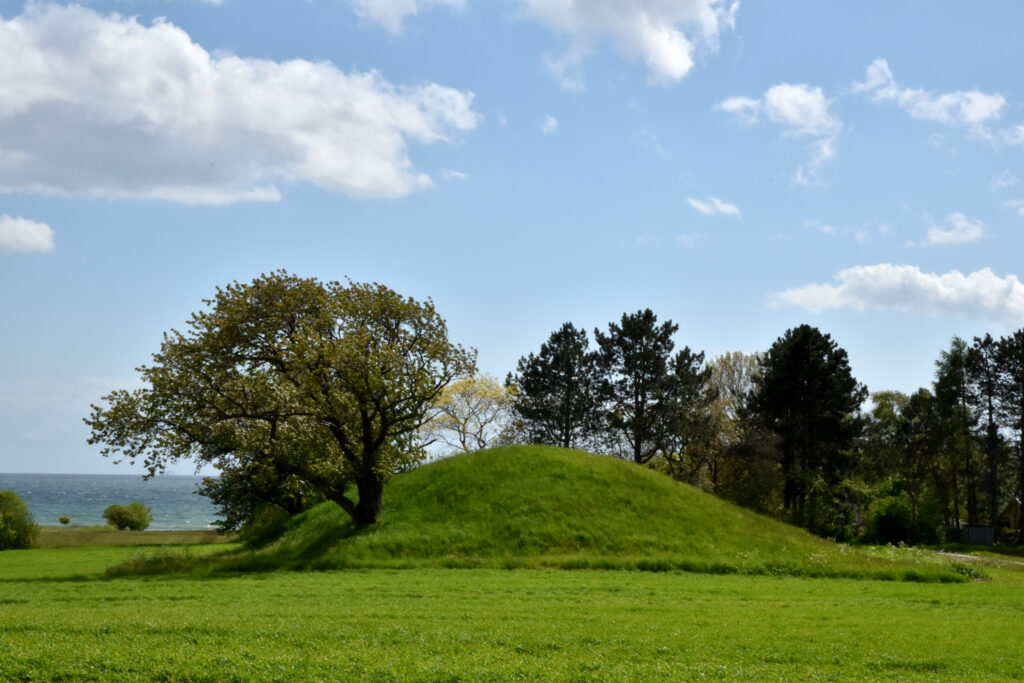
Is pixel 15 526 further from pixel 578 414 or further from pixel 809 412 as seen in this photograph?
pixel 809 412

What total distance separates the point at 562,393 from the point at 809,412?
2161 cm

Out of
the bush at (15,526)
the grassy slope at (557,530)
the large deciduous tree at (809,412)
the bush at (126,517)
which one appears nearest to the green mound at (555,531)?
the grassy slope at (557,530)

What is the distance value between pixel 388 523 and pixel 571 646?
22.8m

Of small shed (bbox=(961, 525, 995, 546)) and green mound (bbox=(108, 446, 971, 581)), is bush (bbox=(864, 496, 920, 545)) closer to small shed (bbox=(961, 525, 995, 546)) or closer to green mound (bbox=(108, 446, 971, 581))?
small shed (bbox=(961, 525, 995, 546))

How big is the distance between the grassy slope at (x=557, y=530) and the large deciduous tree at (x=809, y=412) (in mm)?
22871

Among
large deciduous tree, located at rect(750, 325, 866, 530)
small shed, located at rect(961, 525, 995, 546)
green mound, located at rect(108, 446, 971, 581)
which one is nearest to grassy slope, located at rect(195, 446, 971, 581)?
green mound, located at rect(108, 446, 971, 581)

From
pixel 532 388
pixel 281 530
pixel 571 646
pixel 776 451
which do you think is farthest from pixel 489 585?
pixel 532 388

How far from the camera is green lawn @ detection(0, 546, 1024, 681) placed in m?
11.6

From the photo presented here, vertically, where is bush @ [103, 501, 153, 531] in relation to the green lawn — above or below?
below

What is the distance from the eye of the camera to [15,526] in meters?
61.9

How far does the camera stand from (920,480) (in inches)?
2746

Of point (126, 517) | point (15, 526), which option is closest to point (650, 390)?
point (15, 526)

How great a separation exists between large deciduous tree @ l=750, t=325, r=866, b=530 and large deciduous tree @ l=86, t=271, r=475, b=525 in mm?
35952

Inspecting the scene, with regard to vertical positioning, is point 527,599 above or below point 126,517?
above
